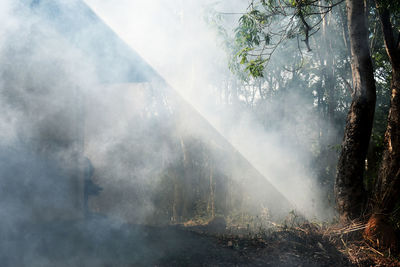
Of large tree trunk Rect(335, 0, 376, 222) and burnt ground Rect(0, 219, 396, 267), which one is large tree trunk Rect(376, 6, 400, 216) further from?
burnt ground Rect(0, 219, 396, 267)

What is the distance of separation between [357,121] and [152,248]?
3720 mm

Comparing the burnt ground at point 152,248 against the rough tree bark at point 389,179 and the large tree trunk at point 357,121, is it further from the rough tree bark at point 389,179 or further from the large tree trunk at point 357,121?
the large tree trunk at point 357,121

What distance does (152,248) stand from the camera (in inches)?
159

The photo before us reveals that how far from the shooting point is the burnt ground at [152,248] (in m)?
3.48

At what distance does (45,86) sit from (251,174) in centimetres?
613

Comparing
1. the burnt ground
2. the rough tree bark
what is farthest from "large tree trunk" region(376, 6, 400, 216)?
the burnt ground

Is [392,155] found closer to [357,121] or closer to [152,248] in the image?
[357,121]

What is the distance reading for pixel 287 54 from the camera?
14180 mm

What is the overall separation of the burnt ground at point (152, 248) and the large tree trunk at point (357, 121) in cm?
76

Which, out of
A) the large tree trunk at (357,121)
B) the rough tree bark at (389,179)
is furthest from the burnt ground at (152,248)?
the large tree trunk at (357,121)

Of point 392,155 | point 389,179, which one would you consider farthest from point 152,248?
point 392,155

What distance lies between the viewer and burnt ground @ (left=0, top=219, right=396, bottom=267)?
11.4 feet

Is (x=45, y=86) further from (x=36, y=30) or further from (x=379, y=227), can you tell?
(x=379, y=227)

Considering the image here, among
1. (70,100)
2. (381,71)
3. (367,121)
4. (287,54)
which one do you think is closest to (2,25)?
(70,100)
